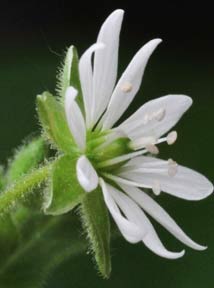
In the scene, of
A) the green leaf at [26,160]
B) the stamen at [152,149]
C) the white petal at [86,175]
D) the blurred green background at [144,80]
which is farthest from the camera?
the blurred green background at [144,80]

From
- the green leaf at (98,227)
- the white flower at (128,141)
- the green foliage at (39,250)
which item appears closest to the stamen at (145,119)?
the white flower at (128,141)

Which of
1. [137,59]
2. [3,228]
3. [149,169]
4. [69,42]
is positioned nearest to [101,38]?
[137,59]

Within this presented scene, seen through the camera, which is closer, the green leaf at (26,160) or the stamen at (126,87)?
the stamen at (126,87)

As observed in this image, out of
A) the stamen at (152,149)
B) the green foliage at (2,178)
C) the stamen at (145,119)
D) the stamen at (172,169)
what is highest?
the green foliage at (2,178)

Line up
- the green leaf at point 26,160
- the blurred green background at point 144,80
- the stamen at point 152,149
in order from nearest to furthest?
the stamen at point 152,149
the green leaf at point 26,160
the blurred green background at point 144,80

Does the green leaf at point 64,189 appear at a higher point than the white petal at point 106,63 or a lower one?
lower

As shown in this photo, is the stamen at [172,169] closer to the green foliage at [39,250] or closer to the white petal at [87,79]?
the white petal at [87,79]

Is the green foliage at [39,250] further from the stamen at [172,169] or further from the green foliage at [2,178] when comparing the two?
the stamen at [172,169]
